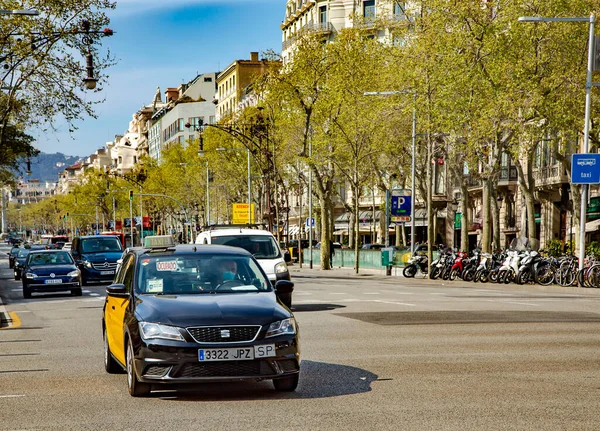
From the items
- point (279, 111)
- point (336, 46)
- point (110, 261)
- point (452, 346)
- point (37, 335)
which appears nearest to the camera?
point (452, 346)

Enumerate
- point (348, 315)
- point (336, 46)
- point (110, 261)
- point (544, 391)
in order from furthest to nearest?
point (336, 46) → point (110, 261) → point (348, 315) → point (544, 391)

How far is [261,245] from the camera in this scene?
73.2 feet

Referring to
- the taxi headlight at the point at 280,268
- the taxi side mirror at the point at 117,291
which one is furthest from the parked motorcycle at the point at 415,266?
the taxi side mirror at the point at 117,291

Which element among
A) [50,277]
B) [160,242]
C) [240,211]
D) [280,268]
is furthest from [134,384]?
[240,211]

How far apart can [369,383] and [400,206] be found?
3656 cm

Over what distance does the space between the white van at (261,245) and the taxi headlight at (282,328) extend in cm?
1151

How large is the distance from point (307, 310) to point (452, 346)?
7.84 meters

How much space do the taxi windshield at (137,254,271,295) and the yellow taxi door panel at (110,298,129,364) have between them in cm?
32

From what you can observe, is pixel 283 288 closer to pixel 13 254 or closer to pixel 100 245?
pixel 100 245

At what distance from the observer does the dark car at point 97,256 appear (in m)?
38.7

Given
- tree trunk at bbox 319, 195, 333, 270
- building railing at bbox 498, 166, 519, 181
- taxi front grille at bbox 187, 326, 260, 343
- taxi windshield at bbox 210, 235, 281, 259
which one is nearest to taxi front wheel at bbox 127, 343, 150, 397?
taxi front grille at bbox 187, 326, 260, 343

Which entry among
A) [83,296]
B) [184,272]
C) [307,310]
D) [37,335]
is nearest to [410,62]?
[83,296]

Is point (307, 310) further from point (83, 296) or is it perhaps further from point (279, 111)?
point (279, 111)

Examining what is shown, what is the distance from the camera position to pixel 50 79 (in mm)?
39375
